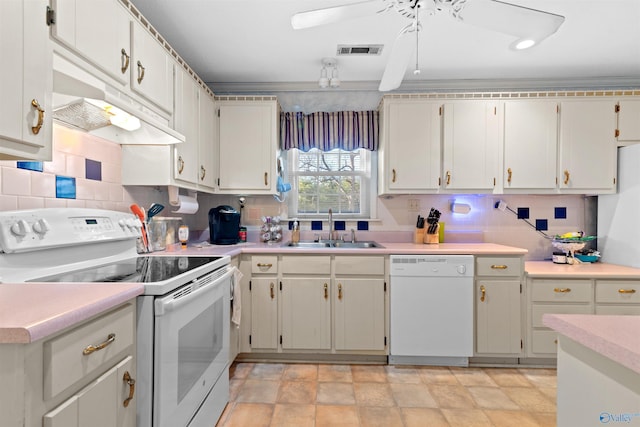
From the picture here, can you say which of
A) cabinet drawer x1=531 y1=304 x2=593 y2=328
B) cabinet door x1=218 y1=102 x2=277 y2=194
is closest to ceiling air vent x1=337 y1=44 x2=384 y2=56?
cabinet door x1=218 y1=102 x2=277 y2=194

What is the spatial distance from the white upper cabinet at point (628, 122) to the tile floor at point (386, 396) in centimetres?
198

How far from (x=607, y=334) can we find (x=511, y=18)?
4.25 ft

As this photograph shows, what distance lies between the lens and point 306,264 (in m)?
2.49

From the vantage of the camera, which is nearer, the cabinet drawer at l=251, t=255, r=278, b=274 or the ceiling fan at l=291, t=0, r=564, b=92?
the ceiling fan at l=291, t=0, r=564, b=92

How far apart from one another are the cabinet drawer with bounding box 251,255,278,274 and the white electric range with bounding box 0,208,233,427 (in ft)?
1.91

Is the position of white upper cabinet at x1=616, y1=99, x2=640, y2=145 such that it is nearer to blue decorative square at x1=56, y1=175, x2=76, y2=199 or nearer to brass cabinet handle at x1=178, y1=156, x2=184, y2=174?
brass cabinet handle at x1=178, y1=156, x2=184, y2=174

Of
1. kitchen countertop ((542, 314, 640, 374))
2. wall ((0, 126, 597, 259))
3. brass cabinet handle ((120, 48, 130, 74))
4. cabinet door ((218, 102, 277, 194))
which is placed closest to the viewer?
kitchen countertop ((542, 314, 640, 374))

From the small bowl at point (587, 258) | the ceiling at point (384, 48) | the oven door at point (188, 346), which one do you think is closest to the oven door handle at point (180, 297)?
the oven door at point (188, 346)

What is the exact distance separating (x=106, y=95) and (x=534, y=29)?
1811 millimetres

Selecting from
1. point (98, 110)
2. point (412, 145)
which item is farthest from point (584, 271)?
point (98, 110)

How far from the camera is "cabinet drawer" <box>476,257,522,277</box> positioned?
8.05ft

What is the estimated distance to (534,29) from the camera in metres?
1.42

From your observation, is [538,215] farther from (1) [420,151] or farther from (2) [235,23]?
(2) [235,23]

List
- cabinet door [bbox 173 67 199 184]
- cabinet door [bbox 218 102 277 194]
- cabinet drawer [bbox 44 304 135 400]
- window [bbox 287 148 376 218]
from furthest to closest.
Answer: window [bbox 287 148 376 218]
cabinet door [bbox 218 102 277 194]
cabinet door [bbox 173 67 199 184]
cabinet drawer [bbox 44 304 135 400]
